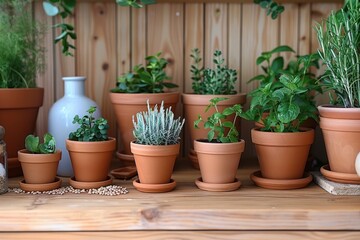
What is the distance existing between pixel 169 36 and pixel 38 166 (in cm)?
67

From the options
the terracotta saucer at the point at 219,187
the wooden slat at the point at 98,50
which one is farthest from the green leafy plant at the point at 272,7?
the terracotta saucer at the point at 219,187

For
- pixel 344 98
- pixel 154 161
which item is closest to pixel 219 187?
pixel 154 161

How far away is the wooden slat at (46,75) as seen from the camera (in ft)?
5.42

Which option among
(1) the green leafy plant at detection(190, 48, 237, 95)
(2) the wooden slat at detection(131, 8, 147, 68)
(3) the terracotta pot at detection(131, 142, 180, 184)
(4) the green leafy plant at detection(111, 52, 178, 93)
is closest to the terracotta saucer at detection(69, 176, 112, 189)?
(3) the terracotta pot at detection(131, 142, 180, 184)

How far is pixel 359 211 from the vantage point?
1.09 meters

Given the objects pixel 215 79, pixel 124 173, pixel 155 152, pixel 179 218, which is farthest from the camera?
pixel 215 79

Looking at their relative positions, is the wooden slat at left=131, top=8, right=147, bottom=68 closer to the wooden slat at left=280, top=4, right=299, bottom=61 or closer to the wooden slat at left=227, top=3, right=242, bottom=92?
the wooden slat at left=227, top=3, right=242, bottom=92

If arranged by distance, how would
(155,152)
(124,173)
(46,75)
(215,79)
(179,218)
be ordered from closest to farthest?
(179,218)
(155,152)
(124,173)
(215,79)
(46,75)

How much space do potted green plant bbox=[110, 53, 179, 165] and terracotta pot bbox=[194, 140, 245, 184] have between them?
10.2 inches

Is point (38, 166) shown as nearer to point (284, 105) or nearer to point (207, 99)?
point (207, 99)

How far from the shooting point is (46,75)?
66.4 inches

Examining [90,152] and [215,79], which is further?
[215,79]

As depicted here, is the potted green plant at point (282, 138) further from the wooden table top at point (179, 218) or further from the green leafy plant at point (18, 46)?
the green leafy plant at point (18, 46)

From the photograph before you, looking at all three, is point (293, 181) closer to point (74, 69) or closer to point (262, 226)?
point (262, 226)
